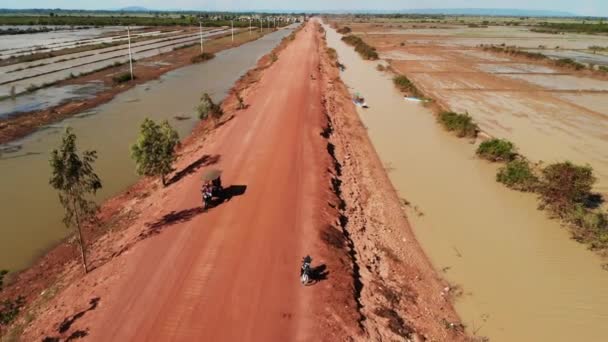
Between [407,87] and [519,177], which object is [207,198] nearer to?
[519,177]

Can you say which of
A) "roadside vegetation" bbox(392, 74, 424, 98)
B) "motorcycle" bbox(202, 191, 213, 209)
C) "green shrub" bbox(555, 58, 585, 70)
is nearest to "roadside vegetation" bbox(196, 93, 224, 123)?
"motorcycle" bbox(202, 191, 213, 209)

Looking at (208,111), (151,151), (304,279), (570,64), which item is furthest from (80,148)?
(570,64)

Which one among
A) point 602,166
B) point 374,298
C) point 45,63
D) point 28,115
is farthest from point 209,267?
point 45,63

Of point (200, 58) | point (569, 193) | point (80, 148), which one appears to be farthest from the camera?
point (200, 58)

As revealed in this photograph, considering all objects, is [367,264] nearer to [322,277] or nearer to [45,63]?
[322,277]

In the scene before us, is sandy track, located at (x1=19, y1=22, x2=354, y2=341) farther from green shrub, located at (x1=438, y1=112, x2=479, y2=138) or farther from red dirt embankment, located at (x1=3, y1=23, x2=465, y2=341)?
green shrub, located at (x1=438, y1=112, x2=479, y2=138)
